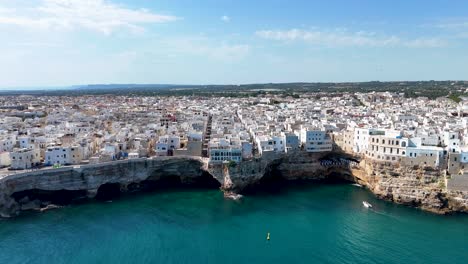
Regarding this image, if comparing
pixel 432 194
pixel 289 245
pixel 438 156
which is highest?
pixel 438 156

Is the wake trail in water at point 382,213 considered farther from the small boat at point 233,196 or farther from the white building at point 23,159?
the white building at point 23,159

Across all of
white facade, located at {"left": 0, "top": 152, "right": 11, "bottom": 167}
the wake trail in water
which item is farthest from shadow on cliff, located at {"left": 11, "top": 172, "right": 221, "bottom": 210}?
the wake trail in water

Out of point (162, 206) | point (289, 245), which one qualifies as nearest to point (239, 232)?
point (289, 245)

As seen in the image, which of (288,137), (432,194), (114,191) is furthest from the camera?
(288,137)

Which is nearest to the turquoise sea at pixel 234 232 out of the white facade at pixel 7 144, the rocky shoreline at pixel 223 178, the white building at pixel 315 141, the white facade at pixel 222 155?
the rocky shoreline at pixel 223 178

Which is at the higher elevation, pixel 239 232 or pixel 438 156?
pixel 438 156

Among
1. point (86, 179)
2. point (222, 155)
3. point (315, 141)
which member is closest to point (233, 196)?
point (222, 155)

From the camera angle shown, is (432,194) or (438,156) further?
(438,156)

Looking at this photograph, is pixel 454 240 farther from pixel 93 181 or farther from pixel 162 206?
pixel 93 181

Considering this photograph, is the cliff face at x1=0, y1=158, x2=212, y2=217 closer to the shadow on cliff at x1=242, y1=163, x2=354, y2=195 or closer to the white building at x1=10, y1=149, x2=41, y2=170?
the white building at x1=10, y1=149, x2=41, y2=170
